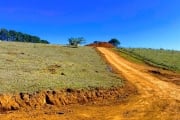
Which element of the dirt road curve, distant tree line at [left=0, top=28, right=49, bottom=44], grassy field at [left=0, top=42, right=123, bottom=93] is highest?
distant tree line at [left=0, top=28, right=49, bottom=44]

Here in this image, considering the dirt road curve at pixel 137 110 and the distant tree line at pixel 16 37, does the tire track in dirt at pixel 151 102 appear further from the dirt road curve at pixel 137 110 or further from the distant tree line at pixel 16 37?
the distant tree line at pixel 16 37

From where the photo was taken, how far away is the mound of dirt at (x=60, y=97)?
21.0 m

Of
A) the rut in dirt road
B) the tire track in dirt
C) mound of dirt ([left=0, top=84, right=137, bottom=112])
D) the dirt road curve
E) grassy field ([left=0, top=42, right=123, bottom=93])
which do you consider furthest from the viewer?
the rut in dirt road

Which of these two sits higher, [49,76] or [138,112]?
[49,76]

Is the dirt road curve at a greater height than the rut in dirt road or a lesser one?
lesser

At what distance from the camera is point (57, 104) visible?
74.4 feet

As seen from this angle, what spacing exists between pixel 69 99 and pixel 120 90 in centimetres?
473

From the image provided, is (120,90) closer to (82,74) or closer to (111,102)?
(111,102)

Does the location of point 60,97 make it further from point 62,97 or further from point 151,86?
point 151,86

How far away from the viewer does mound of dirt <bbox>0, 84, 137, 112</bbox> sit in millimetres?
20984

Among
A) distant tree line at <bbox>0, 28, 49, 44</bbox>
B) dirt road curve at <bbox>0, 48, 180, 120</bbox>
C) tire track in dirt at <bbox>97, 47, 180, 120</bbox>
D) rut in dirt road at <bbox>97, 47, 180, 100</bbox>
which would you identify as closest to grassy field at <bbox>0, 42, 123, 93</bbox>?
rut in dirt road at <bbox>97, 47, 180, 100</bbox>

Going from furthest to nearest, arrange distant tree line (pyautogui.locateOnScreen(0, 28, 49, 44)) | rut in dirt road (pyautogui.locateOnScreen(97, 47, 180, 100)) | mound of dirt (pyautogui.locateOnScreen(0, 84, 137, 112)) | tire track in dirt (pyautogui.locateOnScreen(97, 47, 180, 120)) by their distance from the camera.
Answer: distant tree line (pyautogui.locateOnScreen(0, 28, 49, 44)) → rut in dirt road (pyautogui.locateOnScreen(97, 47, 180, 100)) → mound of dirt (pyautogui.locateOnScreen(0, 84, 137, 112)) → tire track in dirt (pyautogui.locateOnScreen(97, 47, 180, 120))

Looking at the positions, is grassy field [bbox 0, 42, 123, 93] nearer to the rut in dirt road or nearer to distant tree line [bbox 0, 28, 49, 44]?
the rut in dirt road

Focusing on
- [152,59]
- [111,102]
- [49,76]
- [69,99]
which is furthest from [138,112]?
[152,59]
